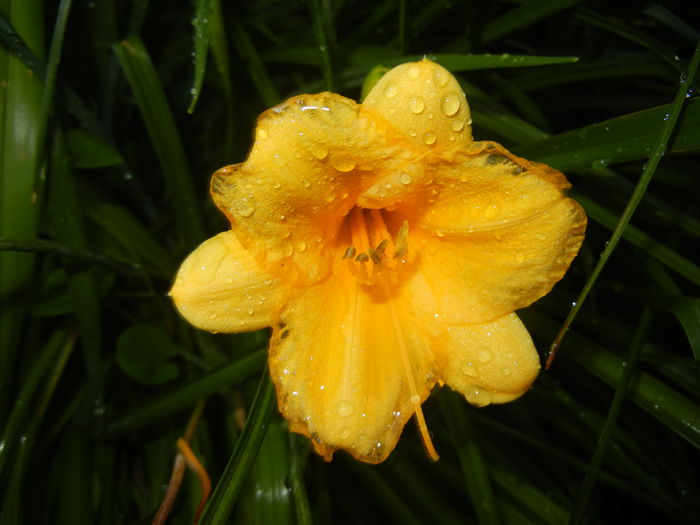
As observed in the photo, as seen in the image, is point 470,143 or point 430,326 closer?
point 470,143

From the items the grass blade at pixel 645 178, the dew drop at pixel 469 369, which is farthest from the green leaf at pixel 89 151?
the grass blade at pixel 645 178

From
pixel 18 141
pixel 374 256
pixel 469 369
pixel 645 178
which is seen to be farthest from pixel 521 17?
pixel 18 141

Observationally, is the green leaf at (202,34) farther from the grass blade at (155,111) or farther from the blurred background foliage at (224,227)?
the grass blade at (155,111)

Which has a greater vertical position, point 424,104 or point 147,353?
point 424,104

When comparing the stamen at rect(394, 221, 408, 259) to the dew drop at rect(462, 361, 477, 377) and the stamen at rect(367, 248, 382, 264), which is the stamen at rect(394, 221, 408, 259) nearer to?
the stamen at rect(367, 248, 382, 264)

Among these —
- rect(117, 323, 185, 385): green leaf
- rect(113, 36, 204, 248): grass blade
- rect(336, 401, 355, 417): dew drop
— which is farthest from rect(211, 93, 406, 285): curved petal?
rect(117, 323, 185, 385): green leaf

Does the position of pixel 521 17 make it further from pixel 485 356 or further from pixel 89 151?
pixel 89 151

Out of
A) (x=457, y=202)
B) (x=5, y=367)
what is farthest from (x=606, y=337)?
(x=5, y=367)

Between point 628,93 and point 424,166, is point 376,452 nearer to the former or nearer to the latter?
point 424,166
